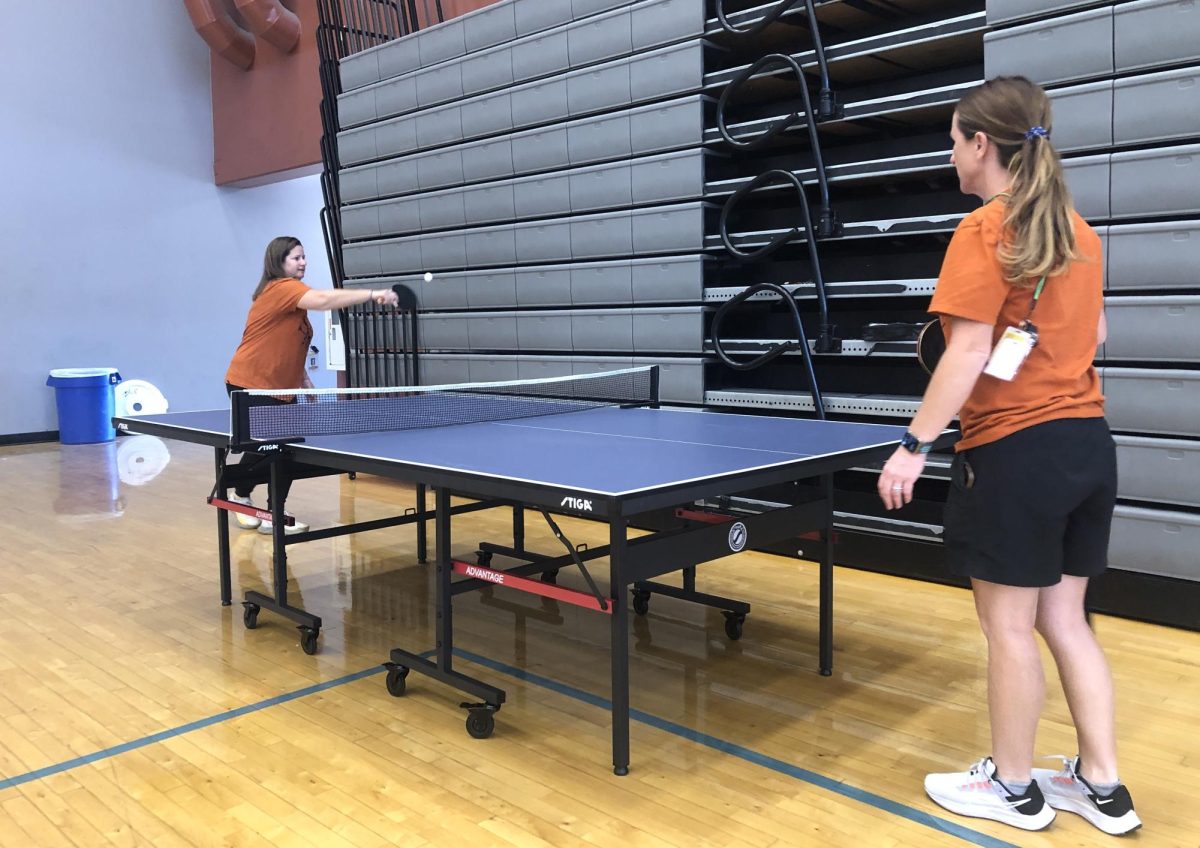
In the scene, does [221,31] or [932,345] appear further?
[221,31]

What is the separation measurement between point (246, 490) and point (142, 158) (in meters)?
7.11

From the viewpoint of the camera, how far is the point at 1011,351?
1885 millimetres

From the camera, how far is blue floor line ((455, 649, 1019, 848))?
6.80 feet

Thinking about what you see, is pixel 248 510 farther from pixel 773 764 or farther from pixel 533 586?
pixel 773 764

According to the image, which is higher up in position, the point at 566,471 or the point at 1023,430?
the point at 1023,430

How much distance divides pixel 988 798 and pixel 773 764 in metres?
0.50

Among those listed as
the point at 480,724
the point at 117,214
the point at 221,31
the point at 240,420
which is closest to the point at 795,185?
the point at 240,420

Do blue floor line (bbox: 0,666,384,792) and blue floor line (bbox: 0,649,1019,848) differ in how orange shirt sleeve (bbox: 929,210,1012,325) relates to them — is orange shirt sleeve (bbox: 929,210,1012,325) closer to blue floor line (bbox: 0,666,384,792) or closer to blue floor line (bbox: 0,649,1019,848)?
blue floor line (bbox: 0,649,1019,848)

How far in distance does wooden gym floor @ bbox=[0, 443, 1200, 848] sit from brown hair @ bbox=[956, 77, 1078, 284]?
1.18m

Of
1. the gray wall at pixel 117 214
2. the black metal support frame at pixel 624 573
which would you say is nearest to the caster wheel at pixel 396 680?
the black metal support frame at pixel 624 573

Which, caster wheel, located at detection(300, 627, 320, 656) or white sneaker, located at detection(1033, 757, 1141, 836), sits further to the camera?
caster wheel, located at detection(300, 627, 320, 656)

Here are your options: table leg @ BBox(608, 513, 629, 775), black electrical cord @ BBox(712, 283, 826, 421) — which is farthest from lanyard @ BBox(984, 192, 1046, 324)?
black electrical cord @ BBox(712, 283, 826, 421)

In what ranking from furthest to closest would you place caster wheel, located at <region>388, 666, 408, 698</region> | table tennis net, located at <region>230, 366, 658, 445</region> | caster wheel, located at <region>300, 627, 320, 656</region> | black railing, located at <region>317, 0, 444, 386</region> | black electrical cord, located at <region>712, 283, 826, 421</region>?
black railing, located at <region>317, 0, 444, 386</region> → black electrical cord, located at <region>712, 283, 826, 421</region> → caster wheel, located at <region>300, 627, 320, 656</region> → table tennis net, located at <region>230, 366, 658, 445</region> → caster wheel, located at <region>388, 666, 408, 698</region>

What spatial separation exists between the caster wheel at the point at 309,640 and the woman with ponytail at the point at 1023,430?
2.05m
